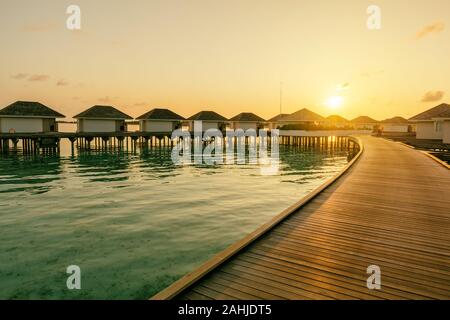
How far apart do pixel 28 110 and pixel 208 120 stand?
26719 millimetres

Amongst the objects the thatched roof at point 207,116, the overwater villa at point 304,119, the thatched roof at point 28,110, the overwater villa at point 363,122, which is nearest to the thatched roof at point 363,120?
the overwater villa at point 363,122

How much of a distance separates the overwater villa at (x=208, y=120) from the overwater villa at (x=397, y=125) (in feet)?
128

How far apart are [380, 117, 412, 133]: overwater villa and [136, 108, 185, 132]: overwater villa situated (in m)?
47.8

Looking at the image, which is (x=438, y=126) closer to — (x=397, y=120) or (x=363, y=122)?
(x=397, y=120)

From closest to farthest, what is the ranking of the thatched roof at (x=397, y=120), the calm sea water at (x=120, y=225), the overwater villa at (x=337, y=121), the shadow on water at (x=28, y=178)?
the calm sea water at (x=120, y=225) < the shadow on water at (x=28, y=178) < the overwater villa at (x=337, y=121) < the thatched roof at (x=397, y=120)

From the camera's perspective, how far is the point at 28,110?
38.3 metres

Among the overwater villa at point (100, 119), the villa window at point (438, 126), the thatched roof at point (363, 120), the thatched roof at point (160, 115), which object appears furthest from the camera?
the thatched roof at point (363, 120)

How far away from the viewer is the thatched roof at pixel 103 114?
1678 inches

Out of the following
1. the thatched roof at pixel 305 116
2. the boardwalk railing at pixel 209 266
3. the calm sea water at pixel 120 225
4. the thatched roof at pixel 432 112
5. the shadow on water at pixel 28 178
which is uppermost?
the thatched roof at pixel 305 116

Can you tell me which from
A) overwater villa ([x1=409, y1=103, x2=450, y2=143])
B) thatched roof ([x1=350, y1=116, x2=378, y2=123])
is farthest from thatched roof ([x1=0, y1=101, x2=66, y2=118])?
thatched roof ([x1=350, y1=116, x2=378, y2=123])

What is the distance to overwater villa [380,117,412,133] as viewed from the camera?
6969 cm

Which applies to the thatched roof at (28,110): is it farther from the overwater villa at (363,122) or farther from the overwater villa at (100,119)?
the overwater villa at (363,122)
